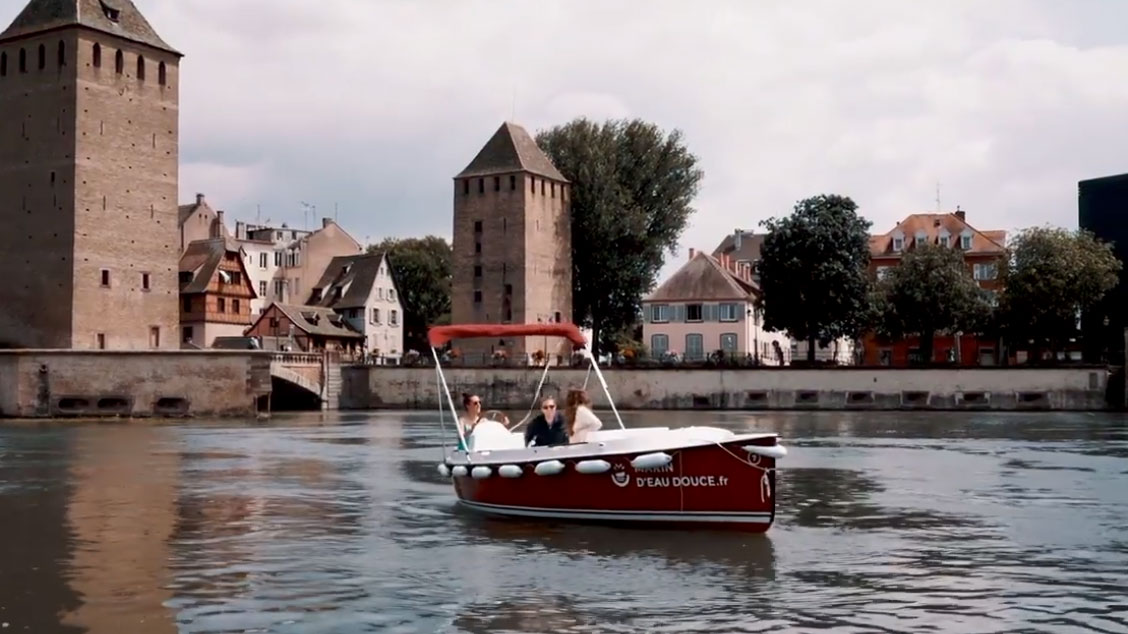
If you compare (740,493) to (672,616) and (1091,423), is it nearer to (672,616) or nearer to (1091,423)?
(672,616)

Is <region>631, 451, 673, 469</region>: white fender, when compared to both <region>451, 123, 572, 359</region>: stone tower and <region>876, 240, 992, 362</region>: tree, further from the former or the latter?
<region>451, 123, 572, 359</region>: stone tower

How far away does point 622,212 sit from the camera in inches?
3169

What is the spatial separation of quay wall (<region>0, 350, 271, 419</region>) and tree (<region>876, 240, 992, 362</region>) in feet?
114

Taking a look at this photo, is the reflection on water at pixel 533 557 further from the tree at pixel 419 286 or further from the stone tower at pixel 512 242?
the tree at pixel 419 286

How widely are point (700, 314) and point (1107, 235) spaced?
25.2 m

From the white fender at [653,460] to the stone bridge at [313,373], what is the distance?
52.2 meters

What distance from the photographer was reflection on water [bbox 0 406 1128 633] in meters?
11.8

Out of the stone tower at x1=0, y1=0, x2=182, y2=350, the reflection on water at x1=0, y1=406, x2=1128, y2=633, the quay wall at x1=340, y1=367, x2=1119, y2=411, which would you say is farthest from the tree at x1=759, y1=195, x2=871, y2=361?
the reflection on water at x1=0, y1=406, x2=1128, y2=633

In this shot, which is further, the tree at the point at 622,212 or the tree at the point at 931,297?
the tree at the point at 622,212

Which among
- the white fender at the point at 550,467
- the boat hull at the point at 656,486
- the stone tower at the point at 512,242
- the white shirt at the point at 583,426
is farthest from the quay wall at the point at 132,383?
the white fender at the point at 550,467

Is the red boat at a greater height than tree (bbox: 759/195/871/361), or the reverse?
tree (bbox: 759/195/871/361)

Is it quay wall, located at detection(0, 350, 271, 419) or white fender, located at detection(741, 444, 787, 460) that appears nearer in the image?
white fender, located at detection(741, 444, 787, 460)

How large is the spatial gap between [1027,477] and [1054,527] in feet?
27.0

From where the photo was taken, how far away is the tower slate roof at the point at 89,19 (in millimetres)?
61500
